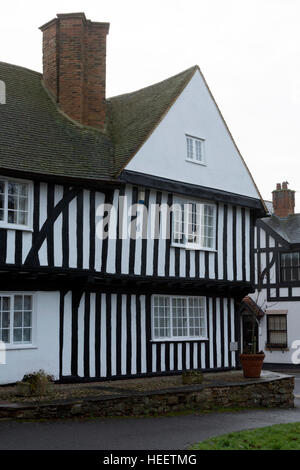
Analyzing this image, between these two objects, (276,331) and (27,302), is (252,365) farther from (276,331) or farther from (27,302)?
(276,331)

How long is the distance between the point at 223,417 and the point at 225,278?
20.2ft

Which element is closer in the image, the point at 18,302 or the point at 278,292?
the point at 18,302

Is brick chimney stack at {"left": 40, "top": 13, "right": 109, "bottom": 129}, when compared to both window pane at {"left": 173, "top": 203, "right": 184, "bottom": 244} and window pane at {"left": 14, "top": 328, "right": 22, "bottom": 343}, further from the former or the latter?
window pane at {"left": 14, "top": 328, "right": 22, "bottom": 343}

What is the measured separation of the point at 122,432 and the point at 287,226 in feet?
81.3

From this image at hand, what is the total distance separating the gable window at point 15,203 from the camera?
14.1m

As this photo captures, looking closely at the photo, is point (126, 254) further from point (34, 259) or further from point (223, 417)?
point (223, 417)

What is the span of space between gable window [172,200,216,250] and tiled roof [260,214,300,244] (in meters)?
14.6

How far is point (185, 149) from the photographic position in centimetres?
1806

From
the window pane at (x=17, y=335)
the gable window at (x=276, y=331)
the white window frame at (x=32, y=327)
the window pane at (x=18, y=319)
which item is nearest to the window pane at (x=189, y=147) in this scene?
the white window frame at (x=32, y=327)

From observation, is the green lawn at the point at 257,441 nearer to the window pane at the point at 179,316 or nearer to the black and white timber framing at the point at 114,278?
the black and white timber framing at the point at 114,278

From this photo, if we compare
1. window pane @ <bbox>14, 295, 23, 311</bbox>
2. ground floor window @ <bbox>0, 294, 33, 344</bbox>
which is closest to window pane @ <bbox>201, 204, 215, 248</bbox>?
ground floor window @ <bbox>0, 294, 33, 344</bbox>

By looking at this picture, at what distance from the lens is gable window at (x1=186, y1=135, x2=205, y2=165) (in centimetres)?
1830

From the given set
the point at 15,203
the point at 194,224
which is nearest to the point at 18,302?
the point at 15,203

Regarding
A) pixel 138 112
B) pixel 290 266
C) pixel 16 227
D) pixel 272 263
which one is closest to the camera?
pixel 16 227
